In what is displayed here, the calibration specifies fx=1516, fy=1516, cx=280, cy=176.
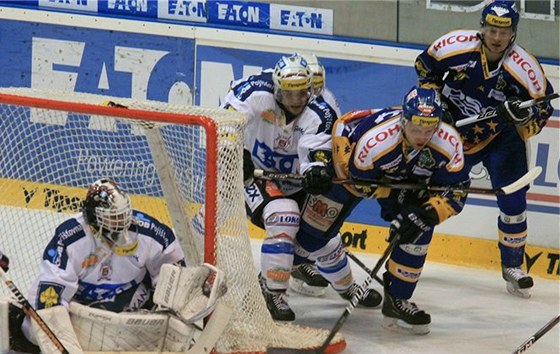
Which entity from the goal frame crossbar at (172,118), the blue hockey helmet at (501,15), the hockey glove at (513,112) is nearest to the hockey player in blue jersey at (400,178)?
the hockey glove at (513,112)

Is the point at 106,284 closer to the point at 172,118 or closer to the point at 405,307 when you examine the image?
the point at 172,118

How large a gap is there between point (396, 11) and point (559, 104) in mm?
860

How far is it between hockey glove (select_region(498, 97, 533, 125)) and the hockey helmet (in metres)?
0.85

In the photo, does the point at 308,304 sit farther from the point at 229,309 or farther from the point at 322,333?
the point at 229,309

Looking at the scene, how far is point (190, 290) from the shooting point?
477 centimetres

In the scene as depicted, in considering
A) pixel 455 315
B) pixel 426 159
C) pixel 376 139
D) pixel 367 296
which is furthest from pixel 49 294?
pixel 455 315

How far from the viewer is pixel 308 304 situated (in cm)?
618

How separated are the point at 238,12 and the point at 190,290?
257cm

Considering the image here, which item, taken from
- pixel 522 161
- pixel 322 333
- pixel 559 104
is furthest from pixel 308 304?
pixel 559 104

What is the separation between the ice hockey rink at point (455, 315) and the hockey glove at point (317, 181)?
576 millimetres

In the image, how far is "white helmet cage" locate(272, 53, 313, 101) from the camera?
5.73 meters

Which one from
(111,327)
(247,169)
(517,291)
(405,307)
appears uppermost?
(247,169)

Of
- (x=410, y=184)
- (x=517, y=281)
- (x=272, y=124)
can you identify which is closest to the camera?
(x=410, y=184)

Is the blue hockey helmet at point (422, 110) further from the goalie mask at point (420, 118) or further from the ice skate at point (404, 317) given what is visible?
the ice skate at point (404, 317)
